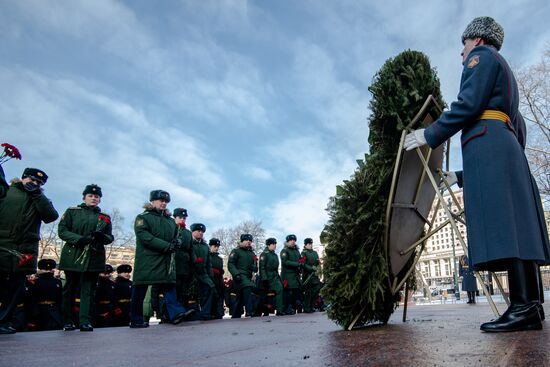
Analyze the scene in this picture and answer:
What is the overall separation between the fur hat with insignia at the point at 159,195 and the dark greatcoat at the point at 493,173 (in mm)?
4680

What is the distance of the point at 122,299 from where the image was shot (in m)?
10.1

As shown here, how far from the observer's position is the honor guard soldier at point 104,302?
9.59 metres

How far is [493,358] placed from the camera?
5.89ft

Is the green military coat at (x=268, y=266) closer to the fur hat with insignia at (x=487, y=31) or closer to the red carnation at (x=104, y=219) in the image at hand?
the red carnation at (x=104, y=219)

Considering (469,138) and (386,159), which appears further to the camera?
(386,159)

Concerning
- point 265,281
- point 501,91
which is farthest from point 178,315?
point 265,281

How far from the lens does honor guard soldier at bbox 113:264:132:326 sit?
987 cm

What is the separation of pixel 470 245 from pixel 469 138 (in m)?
0.74

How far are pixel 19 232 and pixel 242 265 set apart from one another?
20.6ft

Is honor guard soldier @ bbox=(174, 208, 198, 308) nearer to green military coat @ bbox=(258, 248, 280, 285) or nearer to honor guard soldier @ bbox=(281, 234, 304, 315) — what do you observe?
green military coat @ bbox=(258, 248, 280, 285)

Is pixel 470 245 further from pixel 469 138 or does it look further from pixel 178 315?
pixel 178 315

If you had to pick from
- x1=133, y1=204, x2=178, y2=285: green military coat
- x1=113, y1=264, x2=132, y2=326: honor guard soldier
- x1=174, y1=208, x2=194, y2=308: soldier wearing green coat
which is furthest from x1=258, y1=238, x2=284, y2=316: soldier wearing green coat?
x1=133, y1=204, x2=178, y2=285: green military coat

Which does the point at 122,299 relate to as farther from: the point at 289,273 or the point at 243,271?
the point at 289,273

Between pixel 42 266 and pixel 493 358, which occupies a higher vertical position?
pixel 42 266
